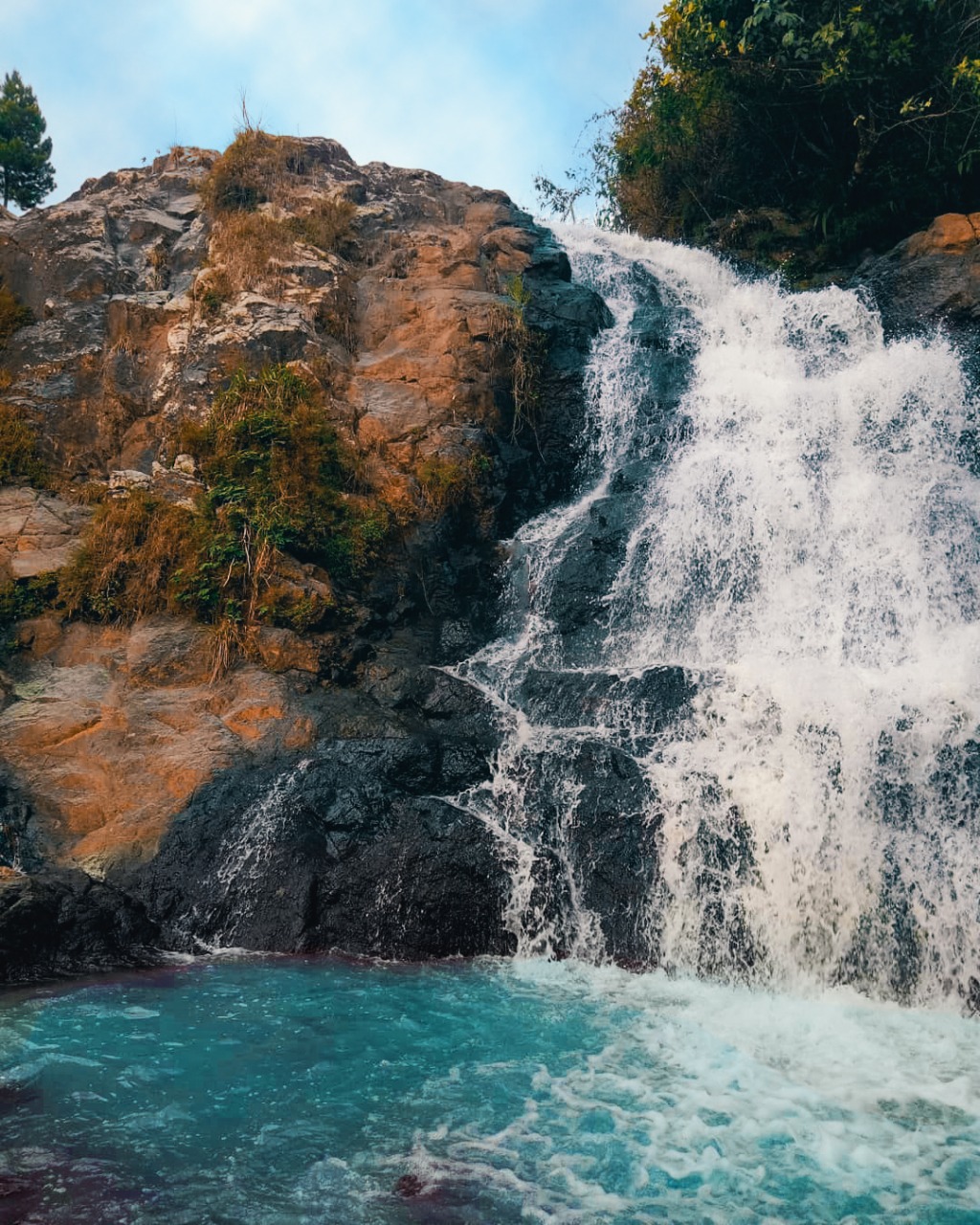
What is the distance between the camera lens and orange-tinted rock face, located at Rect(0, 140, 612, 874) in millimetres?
10125

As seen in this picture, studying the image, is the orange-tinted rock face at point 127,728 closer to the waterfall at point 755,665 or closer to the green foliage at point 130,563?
the green foliage at point 130,563

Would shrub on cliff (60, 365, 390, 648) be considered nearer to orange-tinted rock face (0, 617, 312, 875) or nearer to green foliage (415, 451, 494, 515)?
orange-tinted rock face (0, 617, 312, 875)

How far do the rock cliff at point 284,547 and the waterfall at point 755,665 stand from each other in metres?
0.77

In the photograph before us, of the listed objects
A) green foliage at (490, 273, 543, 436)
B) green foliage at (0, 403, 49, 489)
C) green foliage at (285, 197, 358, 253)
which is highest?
green foliage at (285, 197, 358, 253)

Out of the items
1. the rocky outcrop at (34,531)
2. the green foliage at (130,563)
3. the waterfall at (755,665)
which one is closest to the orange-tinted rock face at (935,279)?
the waterfall at (755,665)

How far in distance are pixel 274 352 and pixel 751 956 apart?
11.0m

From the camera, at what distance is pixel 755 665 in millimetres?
10586

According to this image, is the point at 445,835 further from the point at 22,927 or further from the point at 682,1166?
the point at 682,1166

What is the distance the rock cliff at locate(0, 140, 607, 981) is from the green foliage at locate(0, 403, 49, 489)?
213mm

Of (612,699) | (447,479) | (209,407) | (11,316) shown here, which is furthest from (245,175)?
(612,699)

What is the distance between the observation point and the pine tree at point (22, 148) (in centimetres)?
2903

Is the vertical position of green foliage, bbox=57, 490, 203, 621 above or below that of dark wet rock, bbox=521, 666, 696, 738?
above

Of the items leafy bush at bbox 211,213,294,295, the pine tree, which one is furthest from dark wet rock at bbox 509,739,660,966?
the pine tree

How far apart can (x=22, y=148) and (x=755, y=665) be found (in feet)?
98.2
